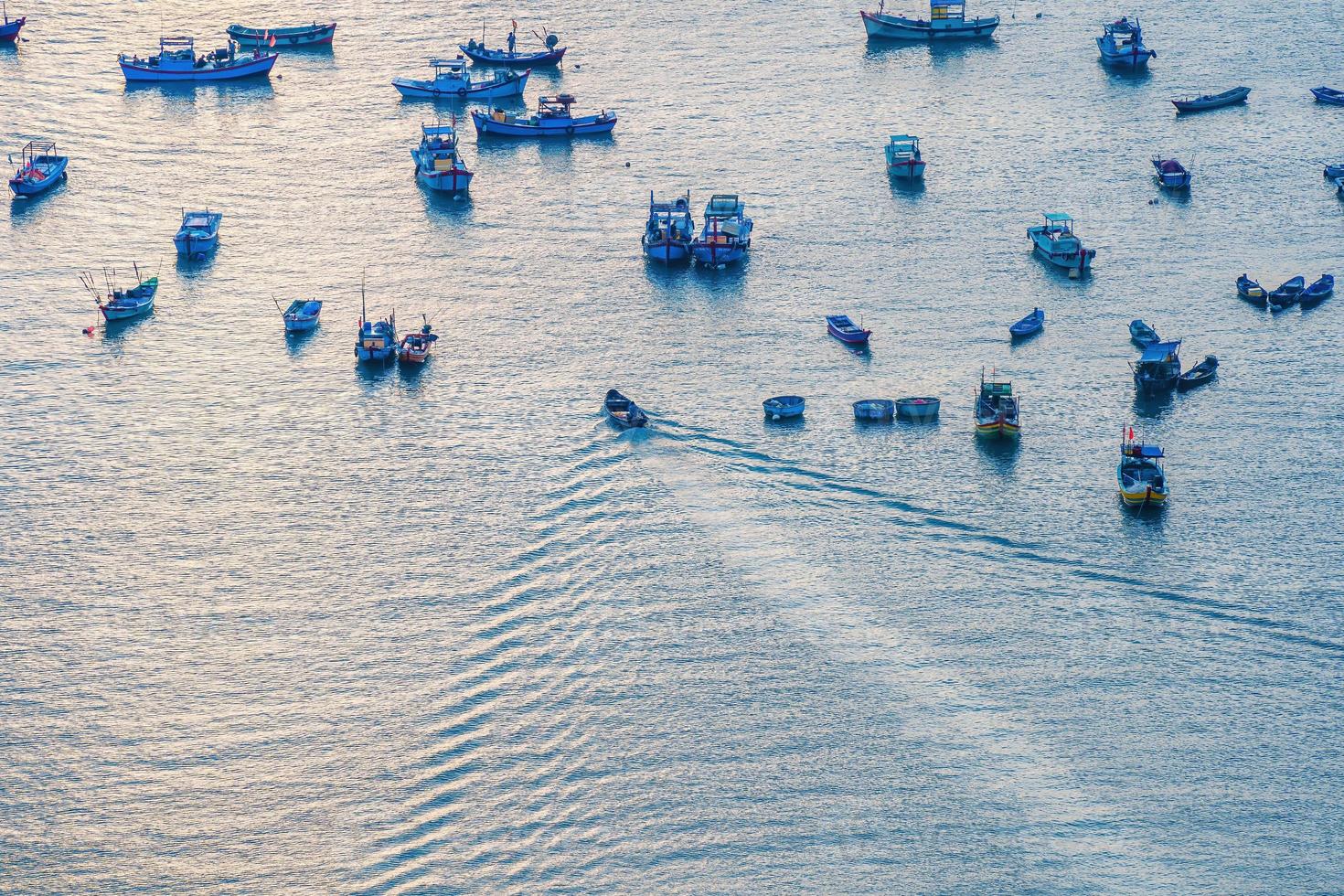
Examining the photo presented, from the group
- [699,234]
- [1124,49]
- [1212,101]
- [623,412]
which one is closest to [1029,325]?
[699,234]

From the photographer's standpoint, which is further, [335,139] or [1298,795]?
[335,139]

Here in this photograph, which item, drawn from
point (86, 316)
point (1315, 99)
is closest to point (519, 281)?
point (86, 316)

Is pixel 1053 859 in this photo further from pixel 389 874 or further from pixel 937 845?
pixel 389 874

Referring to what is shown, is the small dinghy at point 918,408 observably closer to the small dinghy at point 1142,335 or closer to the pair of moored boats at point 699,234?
the small dinghy at point 1142,335

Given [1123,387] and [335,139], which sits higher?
[335,139]

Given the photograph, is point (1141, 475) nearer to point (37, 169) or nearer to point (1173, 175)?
point (1173, 175)

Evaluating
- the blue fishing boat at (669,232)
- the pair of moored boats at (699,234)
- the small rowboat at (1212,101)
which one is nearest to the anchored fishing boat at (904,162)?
the pair of moored boats at (699,234)

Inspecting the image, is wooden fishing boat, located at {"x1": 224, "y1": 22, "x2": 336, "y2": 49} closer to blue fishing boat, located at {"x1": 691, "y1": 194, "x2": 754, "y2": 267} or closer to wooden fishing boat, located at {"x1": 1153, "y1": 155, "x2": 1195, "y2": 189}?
blue fishing boat, located at {"x1": 691, "y1": 194, "x2": 754, "y2": 267}
